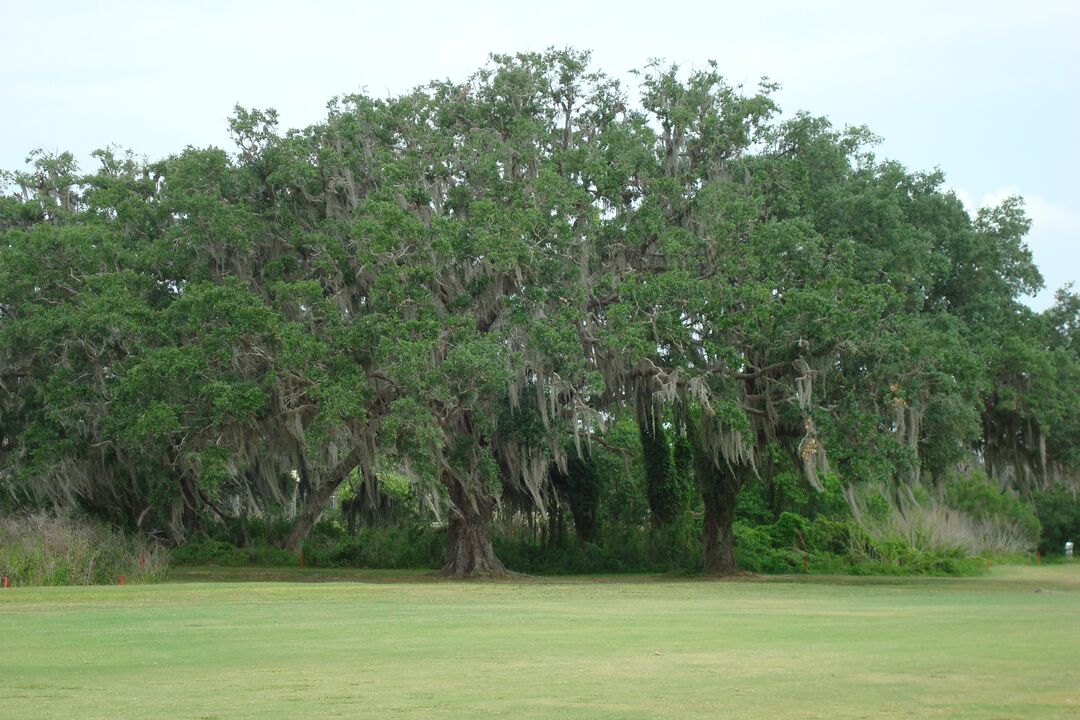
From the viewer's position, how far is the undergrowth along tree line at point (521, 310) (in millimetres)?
27938

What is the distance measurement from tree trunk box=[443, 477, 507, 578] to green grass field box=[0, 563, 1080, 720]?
930 cm

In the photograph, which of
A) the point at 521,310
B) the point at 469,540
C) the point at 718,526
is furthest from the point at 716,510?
the point at 521,310

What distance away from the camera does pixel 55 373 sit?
32.4m

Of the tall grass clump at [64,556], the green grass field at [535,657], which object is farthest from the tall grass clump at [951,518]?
the tall grass clump at [64,556]

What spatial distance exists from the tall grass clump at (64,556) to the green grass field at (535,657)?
444cm

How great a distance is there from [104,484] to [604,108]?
17.8 meters

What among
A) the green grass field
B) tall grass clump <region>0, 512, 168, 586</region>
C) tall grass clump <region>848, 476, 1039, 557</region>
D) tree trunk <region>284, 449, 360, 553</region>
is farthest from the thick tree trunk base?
tall grass clump <region>0, 512, 168, 586</region>

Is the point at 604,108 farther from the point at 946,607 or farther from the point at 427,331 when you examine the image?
the point at 946,607

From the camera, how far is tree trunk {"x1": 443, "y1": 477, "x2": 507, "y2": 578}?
32156 mm

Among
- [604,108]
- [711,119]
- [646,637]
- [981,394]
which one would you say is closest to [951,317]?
[981,394]

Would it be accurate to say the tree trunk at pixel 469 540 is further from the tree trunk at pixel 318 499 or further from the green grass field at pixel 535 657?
the green grass field at pixel 535 657

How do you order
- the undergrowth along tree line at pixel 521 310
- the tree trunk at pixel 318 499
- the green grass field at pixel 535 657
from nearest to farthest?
the green grass field at pixel 535 657 < the undergrowth along tree line at pixel 521 310 < the tree trunk at pixel 318 499

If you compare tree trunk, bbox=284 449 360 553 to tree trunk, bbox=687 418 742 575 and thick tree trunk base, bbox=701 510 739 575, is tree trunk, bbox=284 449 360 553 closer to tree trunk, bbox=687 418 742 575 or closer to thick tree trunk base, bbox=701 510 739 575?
tree trunk, bbox=687 418 742 575

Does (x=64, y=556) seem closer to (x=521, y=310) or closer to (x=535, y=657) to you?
(x=521, y=310)
